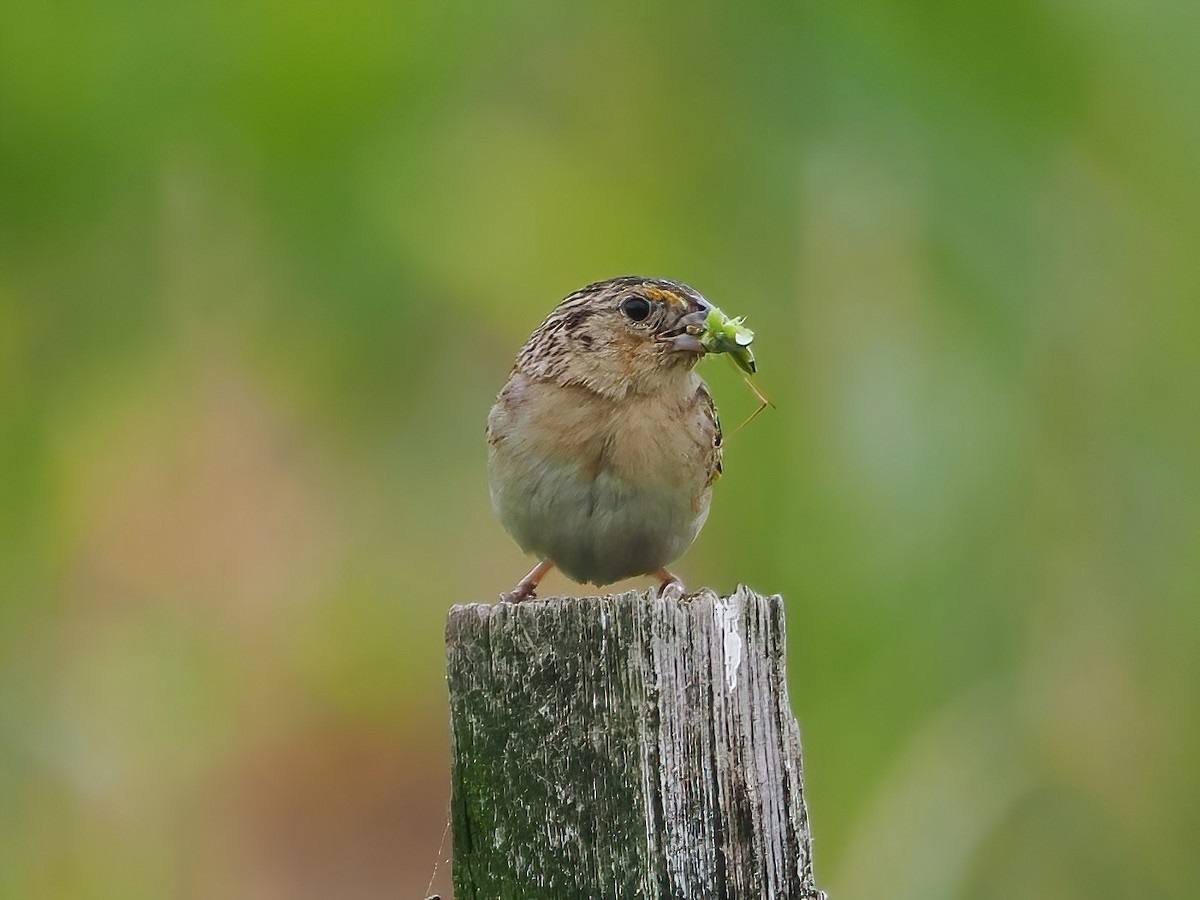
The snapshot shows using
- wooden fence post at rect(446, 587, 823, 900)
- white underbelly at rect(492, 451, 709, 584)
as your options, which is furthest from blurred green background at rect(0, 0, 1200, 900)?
wooden fence post at rect(446, 587, 823, 900)

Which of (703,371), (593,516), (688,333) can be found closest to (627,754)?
(593,516)

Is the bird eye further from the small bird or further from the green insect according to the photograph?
the green insect

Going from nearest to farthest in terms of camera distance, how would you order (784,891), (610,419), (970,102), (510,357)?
(784,891) < (610,419) < (970,102) < (510,357)

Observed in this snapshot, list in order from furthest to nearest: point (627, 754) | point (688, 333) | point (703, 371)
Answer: point (703, 371), point (688, 333), point (627, 754)

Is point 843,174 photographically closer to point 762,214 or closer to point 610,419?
point 762,214

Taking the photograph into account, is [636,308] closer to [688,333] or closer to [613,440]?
[688,333]

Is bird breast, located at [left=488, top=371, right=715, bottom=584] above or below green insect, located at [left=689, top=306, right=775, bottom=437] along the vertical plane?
below

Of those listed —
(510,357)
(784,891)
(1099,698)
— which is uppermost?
(510,357)

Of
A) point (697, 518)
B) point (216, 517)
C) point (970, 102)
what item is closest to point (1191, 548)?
point (970, 102)
